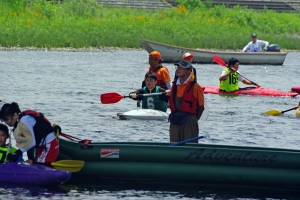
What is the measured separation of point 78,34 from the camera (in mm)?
42500

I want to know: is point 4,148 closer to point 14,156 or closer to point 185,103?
point 14,156

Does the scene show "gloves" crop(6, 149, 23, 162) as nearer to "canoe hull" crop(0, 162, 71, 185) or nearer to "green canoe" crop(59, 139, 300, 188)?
"canoe hull" crop(0, 162, 71, 185)

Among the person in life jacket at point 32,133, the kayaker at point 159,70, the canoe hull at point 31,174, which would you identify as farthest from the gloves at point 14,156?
the kayaker at point 159,70

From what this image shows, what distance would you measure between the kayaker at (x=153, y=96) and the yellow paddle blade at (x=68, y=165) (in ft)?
12.6

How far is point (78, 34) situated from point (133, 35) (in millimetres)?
3162

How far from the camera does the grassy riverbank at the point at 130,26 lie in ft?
135

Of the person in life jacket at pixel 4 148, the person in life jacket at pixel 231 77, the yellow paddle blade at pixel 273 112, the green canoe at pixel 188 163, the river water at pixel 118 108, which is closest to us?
the green canoe at pixel 188 163

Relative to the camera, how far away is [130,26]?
4541 cm

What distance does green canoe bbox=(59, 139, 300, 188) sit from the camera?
10.7 metres

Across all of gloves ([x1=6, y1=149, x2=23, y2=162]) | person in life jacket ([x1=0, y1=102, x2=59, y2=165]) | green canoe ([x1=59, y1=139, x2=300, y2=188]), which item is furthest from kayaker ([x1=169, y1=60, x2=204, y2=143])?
gloves ([x1=6, y1=149, x2=23, y2=162])

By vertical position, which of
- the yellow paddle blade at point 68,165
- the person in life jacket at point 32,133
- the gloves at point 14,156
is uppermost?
the person in life jacket at point 32,133

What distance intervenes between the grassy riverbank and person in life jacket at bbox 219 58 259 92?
62.4ft

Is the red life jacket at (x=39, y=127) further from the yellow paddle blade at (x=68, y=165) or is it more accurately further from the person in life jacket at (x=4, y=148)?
the person in life jacket at (x=4, y=148)

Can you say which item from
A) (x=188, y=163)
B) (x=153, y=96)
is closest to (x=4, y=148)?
(x=188, y=163)
